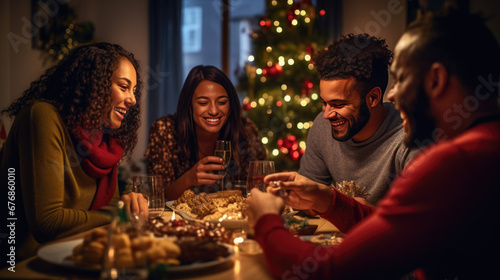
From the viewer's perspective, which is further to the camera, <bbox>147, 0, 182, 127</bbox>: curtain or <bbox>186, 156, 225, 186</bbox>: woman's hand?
A: <bbox>147, 0, 182, 127</bbox>: curtain

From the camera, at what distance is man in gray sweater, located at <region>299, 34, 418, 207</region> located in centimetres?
230

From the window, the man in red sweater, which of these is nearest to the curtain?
the window

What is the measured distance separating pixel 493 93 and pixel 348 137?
1271 mm

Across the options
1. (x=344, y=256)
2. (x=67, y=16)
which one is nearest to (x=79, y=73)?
(x=344, y=256)

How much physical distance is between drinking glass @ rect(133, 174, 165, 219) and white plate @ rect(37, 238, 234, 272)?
33 cm

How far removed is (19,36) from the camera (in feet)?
15.4

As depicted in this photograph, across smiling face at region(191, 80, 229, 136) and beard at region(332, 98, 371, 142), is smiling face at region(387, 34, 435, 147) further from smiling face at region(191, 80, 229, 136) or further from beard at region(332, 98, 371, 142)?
smiling face at region(191, 80, 229, 136)

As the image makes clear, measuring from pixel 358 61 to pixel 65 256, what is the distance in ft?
5.61

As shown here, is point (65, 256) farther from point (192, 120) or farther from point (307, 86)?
point (307, 86)

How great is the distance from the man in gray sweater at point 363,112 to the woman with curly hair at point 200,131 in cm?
85

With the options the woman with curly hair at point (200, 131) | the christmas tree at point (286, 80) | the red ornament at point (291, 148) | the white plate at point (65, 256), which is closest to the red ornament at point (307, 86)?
the christmas tree at point (286, 80)

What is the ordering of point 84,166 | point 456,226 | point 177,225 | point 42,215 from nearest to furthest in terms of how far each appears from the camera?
point 456,226, point 177,225, point 42,215, point 84,166

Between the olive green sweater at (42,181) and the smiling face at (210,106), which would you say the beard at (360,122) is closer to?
the smiling face at (210,106)

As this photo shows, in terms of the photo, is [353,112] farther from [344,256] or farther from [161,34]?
[161,34]
